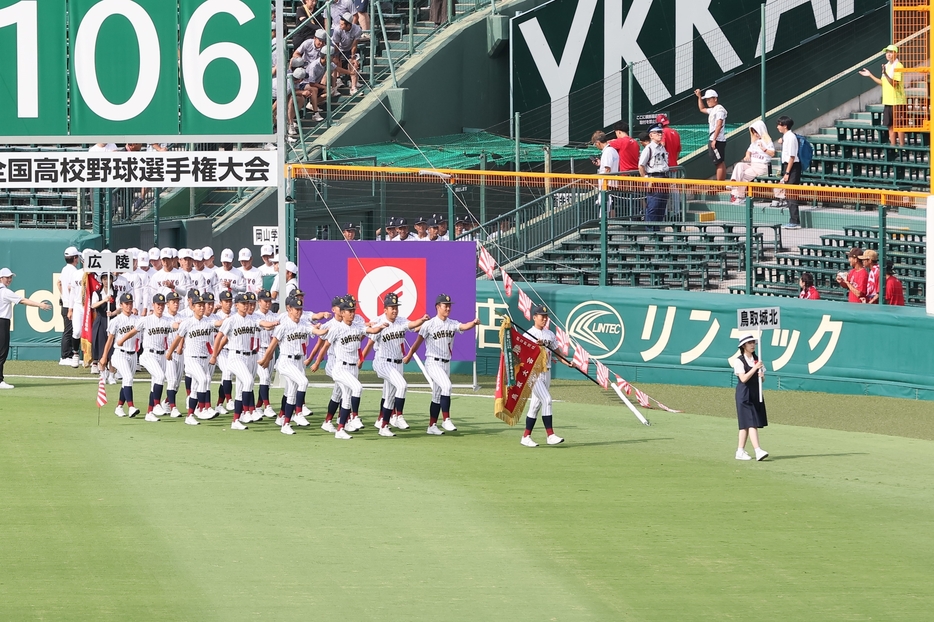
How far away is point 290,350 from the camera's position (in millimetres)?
18188

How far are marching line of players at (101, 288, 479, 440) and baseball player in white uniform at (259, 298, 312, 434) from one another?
13 mm

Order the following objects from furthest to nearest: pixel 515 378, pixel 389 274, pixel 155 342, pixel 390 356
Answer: pixel 389 274
pixel 155 342
pixel 390 356
pixel 515 378

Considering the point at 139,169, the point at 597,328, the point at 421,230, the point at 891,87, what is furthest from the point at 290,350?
the point at 891,87

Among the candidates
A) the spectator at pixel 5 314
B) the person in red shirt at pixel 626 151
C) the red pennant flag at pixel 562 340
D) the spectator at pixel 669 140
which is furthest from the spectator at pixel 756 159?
the spectator at pixel 5 314

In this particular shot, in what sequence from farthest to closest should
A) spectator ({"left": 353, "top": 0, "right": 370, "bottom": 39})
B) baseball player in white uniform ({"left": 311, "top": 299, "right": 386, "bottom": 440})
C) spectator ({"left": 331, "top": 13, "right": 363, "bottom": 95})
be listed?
spectator ({"left": 353, "top": 0, "right": 370, "bottom": 39}) → spectator ({"left": 331, "top": 13, "right": 363, "bottom": 95}) → baseball player in white uniform ({"left": 311, "top": 299, "right": 386, "bottom": 440})

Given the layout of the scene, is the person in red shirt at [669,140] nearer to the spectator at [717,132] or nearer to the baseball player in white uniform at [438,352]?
the spectator at [717,132]

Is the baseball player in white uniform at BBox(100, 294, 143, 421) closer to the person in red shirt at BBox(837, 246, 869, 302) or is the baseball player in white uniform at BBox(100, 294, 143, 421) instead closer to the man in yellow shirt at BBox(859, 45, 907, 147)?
the person in red shirt at BBox(837, 246, 869, 302)

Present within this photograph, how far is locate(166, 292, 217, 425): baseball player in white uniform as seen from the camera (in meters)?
18.6

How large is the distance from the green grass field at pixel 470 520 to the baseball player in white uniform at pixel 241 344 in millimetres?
637

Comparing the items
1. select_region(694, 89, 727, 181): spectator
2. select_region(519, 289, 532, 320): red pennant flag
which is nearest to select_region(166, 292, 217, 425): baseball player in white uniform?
select_region(519, 289, 532, 320): red pennant flag

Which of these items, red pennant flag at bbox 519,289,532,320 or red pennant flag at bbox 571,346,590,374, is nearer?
red pennant flag at bbox 571,346,590,374

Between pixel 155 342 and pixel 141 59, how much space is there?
481cm

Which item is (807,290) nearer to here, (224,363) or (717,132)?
(717,132)

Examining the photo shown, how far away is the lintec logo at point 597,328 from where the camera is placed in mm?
22562
